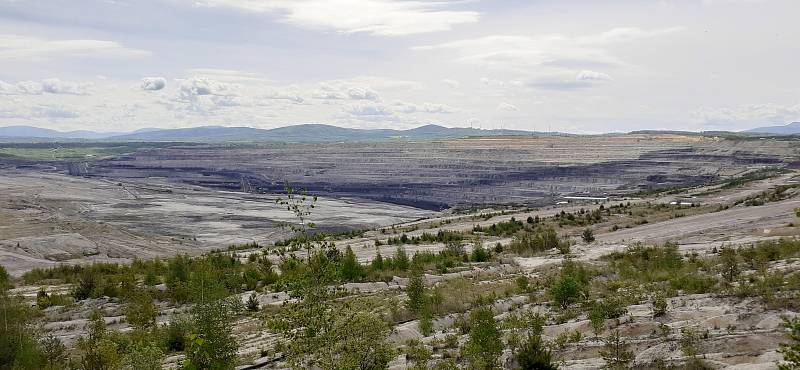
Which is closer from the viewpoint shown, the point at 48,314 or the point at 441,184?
the point at 48,314

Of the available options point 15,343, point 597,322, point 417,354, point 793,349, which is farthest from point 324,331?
point 15,343

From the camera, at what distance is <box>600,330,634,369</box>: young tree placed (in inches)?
424

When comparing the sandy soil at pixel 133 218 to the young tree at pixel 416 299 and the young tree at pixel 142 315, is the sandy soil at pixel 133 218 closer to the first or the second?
the young tree at pixel 142 315

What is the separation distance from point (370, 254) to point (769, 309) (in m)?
23.1

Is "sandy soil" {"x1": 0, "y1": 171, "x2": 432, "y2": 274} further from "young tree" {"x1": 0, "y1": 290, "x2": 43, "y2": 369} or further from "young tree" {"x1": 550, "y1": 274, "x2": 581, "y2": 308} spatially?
"young tree" {"x1": 550, "y1": 274, "x2": 581, "y2": 308}

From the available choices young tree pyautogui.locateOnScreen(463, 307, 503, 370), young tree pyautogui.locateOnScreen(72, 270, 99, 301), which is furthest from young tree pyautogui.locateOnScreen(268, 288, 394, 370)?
young tree pyautogui.locateOnScreen(72, 270, 99, 301)

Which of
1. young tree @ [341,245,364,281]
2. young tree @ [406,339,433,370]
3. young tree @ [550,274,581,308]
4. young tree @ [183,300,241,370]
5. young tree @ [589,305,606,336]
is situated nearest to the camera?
young tree @ [183,300,241,370]

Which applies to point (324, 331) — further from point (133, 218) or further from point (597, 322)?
point (133, 218)

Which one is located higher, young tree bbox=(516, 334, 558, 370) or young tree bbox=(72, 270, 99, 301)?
young tree bbox=(516, 334, 558, 370)

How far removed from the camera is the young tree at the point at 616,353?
10.8 m

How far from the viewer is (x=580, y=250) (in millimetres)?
28609

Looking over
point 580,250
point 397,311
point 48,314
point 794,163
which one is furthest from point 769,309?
point 794,163

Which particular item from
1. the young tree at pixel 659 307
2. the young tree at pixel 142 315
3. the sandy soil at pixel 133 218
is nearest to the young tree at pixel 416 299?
the young tree at pixel 659 307

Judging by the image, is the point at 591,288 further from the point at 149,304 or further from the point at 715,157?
the point at 715,157
